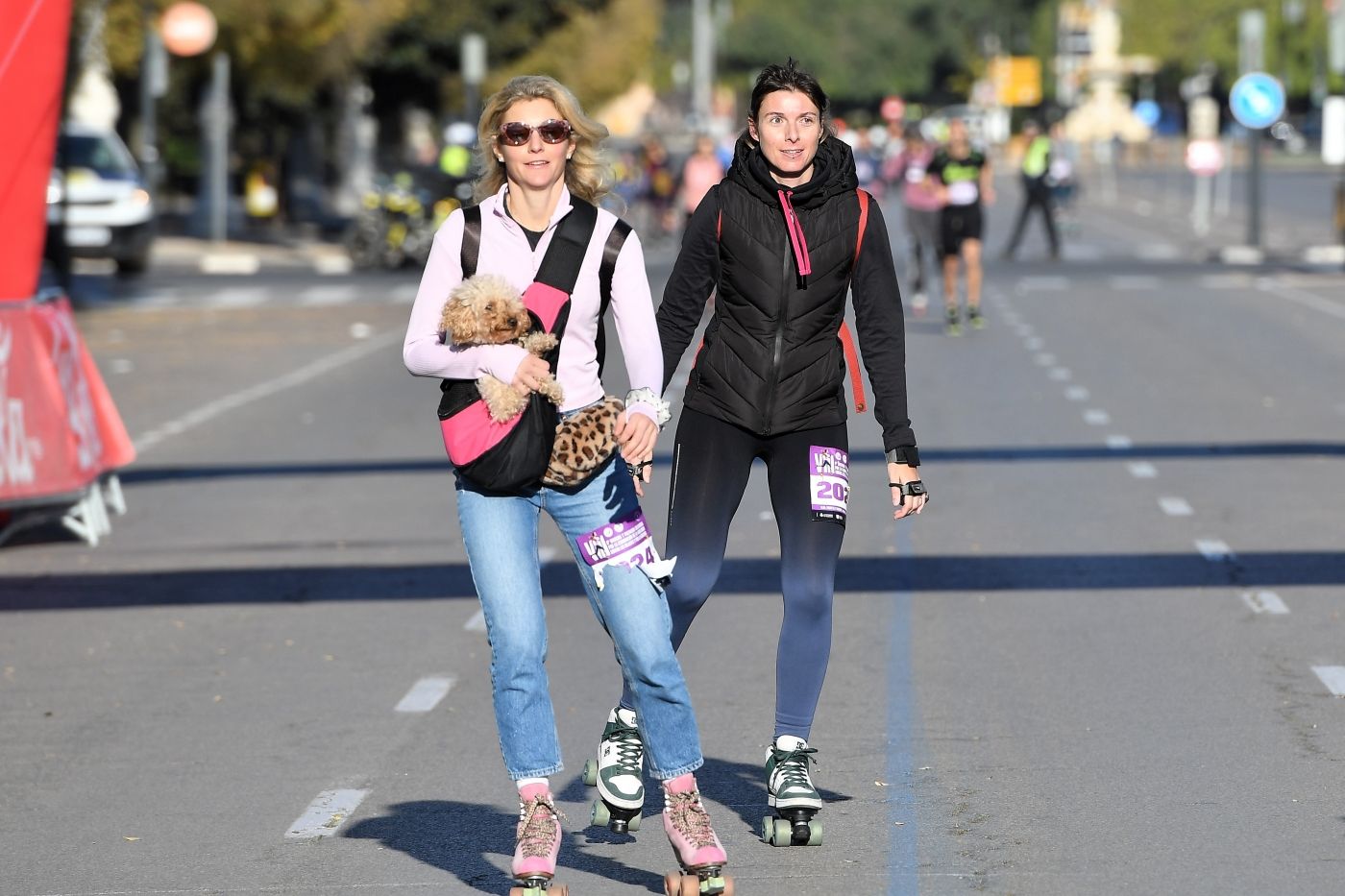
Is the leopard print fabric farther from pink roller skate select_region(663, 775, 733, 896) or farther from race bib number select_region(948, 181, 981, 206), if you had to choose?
race bib number select_region(948, 181, 981, 206)

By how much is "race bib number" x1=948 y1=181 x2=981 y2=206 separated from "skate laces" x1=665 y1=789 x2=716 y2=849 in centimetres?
1712

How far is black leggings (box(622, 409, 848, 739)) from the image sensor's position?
601cm

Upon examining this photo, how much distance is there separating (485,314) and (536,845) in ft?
3.71

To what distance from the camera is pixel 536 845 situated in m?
5.34

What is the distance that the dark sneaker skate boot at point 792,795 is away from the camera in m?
5.97

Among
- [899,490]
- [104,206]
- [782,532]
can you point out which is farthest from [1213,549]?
[104,206]

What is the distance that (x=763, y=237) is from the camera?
6.04m

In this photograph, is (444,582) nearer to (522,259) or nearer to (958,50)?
(522,259)

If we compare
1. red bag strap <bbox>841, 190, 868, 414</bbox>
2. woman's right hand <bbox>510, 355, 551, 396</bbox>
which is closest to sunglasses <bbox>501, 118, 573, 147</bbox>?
woman's right hand <bbox>510, 355, 551, 396</bbox>

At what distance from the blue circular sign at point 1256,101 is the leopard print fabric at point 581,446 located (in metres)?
31.1

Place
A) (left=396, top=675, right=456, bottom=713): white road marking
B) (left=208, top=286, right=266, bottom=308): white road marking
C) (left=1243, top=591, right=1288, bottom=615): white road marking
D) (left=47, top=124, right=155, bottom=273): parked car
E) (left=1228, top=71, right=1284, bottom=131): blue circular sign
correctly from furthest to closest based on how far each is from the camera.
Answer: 1. (left=1228, top=71, right=1284, bottom=131): blue circular sign
2. (left=47, top=124, right=155, bottom=273): parked car
3. (left=208, top=286, right=266, bottom=308): white road marking
4. (left=1243, top=591, right=1288, bottom=615): white road marking
5. (left=396, top=675, right=456, bottom=713): white road marking

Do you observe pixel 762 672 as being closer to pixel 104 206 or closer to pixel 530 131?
pixel 530 131

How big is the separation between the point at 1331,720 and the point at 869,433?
862 centimetres

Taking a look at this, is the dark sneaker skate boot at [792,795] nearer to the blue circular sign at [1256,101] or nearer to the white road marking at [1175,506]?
the white road marking at [1175,506]
